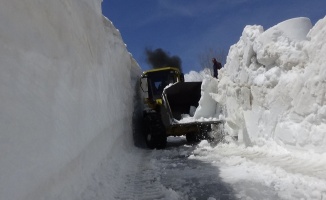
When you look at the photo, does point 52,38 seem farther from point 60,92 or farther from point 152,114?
point 152,114

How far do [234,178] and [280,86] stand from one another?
2.47 meters

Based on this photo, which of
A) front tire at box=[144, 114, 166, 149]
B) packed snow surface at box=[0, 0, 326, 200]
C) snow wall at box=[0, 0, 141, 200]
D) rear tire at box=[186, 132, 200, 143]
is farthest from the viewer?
A: rear tire at box=[186, 132, 200, 143]

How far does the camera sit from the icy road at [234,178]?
396 centimetres

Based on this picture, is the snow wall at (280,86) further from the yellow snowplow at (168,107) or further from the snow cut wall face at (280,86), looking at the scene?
the yellow snowplow at (168,107)

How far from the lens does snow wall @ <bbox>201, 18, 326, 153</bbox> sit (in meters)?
5.39

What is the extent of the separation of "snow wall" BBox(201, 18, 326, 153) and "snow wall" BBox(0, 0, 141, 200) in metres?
3.27

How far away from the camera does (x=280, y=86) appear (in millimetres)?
6504

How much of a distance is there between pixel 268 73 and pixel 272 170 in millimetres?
2660

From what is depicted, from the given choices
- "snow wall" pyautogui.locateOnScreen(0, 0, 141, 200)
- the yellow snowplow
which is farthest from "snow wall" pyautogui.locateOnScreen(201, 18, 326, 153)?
"snow wall" pyautogui.locateOnScreen(0, 0, 141, 200)

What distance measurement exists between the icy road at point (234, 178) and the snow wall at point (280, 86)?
41cm

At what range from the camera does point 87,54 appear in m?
5.68

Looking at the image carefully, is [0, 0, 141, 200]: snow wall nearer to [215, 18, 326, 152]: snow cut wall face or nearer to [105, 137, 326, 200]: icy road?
[105, 137, 326, 200]: icy road

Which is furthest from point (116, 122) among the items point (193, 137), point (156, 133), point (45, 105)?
point (45, 105)

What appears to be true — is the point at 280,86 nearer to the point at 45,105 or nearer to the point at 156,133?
the point at 156,133
